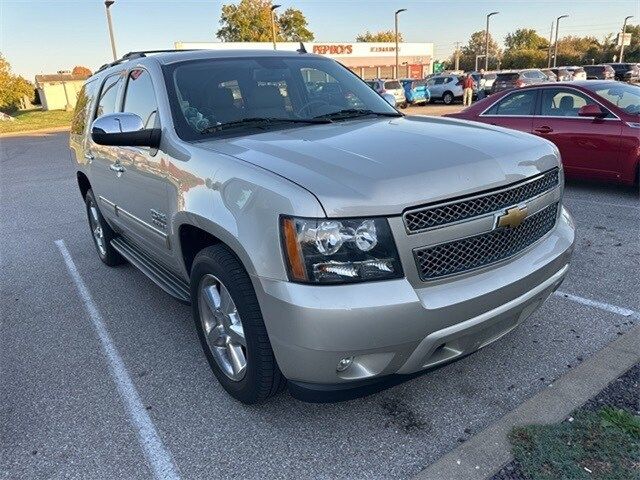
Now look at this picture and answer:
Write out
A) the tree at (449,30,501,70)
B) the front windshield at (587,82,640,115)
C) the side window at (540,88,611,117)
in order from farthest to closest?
the tree at (449,30,501,70) < the side window at (540,88,611,117) < the front windshield at (587,82,640,115)

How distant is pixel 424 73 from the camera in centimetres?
6481

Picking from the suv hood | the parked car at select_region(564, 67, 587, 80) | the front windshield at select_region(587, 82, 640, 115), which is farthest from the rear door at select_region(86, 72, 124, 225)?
the parked car at select_region(564, 67, 587, 80)

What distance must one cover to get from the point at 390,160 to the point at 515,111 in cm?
642

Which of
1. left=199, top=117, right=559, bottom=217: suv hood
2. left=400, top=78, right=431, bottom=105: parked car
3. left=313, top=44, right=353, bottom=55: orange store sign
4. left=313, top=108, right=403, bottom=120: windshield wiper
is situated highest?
left=313, top=44, right=353, bottom=55: orange store sign

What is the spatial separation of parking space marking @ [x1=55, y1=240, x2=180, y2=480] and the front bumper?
0.79 m

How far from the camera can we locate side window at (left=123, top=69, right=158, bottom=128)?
345 centimetres

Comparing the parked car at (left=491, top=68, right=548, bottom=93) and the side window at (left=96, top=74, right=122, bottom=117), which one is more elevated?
the side window at (left=96, top=74, right=122, bottom=117)

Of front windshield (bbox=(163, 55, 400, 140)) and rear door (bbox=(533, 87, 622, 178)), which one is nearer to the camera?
front windshield (bbox=(163, 55, 400, 140))

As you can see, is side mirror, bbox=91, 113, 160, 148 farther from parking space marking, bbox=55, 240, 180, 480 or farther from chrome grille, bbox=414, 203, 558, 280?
chrome grille, bbox=414, 203, 558, 280

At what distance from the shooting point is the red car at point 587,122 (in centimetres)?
661

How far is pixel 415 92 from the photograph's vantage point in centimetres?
2869

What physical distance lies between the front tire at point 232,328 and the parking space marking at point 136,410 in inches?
17.7

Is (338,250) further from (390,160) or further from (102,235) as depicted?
(102,235)

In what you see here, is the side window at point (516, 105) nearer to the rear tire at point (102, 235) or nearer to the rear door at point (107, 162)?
the rear door at point (107, 162)
